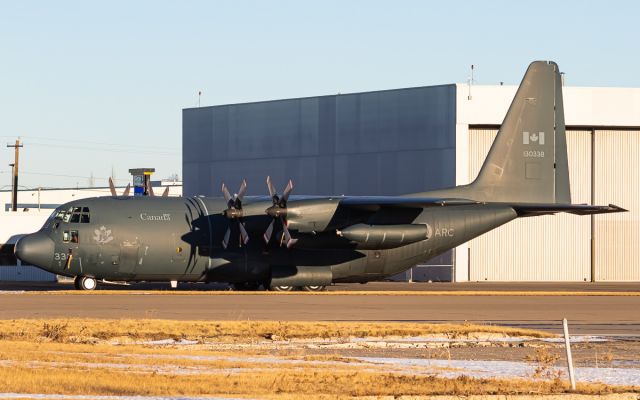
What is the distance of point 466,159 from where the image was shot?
66.9 meters

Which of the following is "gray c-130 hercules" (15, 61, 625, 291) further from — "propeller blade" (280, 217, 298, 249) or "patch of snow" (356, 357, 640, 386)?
"patch of snow" (356, 357, 640, 386)

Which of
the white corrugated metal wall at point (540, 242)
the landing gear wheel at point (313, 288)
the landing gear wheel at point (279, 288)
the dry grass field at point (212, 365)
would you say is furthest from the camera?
the white corrugated metal wall at point (540, 242)

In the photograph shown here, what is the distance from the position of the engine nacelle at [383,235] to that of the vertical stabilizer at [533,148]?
238 inches

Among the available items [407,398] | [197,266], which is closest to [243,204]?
[197,266]

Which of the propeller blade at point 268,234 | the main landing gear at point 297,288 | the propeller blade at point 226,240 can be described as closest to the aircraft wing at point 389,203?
the propeller blade at point 268,234

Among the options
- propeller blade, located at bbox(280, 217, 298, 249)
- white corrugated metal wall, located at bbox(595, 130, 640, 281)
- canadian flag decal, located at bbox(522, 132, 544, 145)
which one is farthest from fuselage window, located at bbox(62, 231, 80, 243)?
white corrugated metal wall, located at bbox(595, 130, 640, 281)

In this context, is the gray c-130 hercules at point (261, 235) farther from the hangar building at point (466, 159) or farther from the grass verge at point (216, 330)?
the hangar building at point (466, 159)

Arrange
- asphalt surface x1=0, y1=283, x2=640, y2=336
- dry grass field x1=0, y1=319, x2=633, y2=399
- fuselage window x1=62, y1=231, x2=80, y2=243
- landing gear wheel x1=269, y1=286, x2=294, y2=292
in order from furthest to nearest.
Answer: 1. landing gear wheel x1=269, y1=286, x2=294, y2=292
2. fuselage window x1=62, y1=231, x2=80, y2=243
3. asphalt surface x1=0, y1=283, x2=640, y2=336
4. dry grass field x1=0, y1=319, x2=633, y2=399

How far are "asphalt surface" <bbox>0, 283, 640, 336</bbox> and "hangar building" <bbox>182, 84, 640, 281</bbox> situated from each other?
2144cm

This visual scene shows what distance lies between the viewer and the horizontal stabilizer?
47844mm

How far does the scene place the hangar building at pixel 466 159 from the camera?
221 feet

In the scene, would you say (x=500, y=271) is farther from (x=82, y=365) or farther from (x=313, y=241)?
(x=82, y=365)

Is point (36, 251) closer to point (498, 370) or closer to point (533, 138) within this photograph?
point (533, 138)

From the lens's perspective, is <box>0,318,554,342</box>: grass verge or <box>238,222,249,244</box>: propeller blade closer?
<box>0,318,554,342</box>: grass verge
